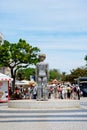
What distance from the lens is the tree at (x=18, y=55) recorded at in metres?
70.9

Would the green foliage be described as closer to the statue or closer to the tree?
the tree

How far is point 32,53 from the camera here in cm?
7138

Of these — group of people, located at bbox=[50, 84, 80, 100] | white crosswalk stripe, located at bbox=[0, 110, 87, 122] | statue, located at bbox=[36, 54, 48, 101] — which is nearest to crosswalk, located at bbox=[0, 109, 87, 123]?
white crosswalk stripe, located at bbox=[0, 110, 87, 122]

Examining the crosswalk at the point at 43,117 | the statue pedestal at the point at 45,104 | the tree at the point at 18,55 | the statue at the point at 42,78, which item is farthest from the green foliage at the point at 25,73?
the crosswalk at the point at 43,117

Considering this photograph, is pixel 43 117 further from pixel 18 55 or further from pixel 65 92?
pixel 18 55

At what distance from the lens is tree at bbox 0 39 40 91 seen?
70.9 metres

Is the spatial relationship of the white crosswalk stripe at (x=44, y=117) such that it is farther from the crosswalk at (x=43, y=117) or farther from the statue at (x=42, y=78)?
the statue at (x=42, y=78)

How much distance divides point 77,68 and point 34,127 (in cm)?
12542

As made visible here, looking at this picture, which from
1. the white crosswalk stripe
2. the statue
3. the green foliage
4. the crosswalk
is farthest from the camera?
the green foliage

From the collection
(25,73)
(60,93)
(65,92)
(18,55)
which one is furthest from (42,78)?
(25,73)

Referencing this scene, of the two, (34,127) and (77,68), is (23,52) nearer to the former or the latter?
(34,127)

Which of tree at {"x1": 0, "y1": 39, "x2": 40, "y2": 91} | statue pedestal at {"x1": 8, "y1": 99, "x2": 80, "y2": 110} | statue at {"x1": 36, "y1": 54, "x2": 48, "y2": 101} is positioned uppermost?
tree at {"x1": 0, "y1": 39, "x2": 40, "y2": 91}

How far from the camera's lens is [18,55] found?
71.0 metres

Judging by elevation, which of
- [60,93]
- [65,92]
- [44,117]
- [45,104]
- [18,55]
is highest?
[18,55]
